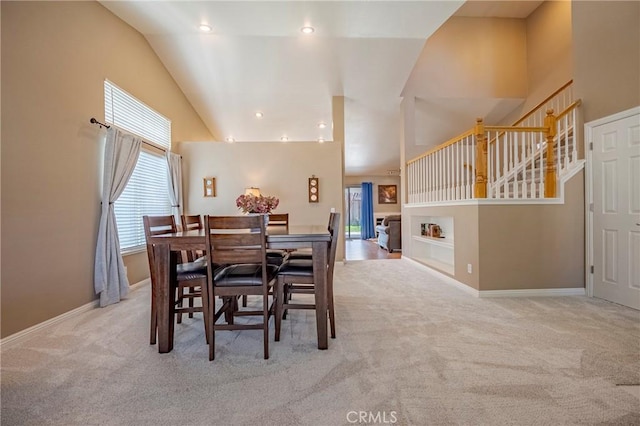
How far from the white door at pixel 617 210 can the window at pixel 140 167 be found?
18.3 ft

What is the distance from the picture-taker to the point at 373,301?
3.19m

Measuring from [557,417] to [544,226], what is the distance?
2.61 meters

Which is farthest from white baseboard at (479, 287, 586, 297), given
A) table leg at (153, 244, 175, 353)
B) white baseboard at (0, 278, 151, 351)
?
white baseboard at (0, 278, 151, 351)

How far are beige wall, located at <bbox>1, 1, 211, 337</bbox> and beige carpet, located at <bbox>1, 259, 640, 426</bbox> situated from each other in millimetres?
418

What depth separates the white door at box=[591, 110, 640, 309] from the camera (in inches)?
113

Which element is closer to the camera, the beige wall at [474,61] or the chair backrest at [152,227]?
the chair backrest at [152,227]

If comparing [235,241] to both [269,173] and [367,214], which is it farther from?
[367,214]

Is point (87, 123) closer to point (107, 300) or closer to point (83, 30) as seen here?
point (83, 30)

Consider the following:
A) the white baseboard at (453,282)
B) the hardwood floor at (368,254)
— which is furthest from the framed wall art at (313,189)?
the white baseboard at (453,282)

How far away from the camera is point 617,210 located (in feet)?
9.96

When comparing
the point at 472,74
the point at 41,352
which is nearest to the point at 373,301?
the point at 41,352

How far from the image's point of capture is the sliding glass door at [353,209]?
11750mm

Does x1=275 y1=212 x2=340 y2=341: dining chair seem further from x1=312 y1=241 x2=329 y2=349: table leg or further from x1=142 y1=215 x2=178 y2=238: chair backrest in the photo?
x1=142 y1=215 x2=178 y2=238: chair backrest

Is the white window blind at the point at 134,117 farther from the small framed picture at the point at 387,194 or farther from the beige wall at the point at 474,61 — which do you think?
the small framed picture at the point at 387,194
